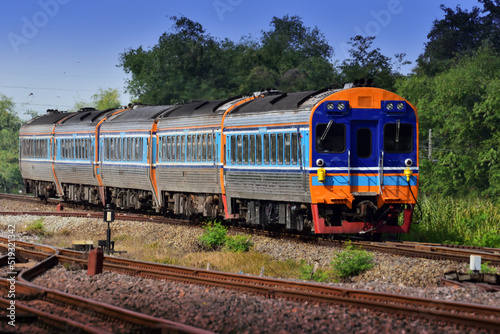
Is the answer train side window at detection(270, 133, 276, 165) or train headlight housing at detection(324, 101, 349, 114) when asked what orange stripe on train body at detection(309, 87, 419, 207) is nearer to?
train headlight housing at detection(324, 101, 349, 114)

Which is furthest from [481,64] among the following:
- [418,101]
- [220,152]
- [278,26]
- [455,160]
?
[220,152]

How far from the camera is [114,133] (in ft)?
91.0

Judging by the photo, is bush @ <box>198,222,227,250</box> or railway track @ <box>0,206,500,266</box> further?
bush @ <box>198,222,227,250</box>

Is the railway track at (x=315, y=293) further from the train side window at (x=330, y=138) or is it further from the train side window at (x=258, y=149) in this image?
the train side window at (x=258, y=149)

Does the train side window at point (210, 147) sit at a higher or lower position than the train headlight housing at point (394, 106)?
lower

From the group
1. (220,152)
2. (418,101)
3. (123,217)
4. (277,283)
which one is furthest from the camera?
(418,101)

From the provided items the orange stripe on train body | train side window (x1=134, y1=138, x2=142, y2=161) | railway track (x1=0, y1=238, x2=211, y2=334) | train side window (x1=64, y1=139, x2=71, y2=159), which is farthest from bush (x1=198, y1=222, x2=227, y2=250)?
train side window (x1=64, y1=139, x2=71, y2=159)

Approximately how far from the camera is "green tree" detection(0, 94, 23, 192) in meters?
59.0

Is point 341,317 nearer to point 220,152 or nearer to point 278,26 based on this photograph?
point 220,152

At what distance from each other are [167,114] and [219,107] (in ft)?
11.7

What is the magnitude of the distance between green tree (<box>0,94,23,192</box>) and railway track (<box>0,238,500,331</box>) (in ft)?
150

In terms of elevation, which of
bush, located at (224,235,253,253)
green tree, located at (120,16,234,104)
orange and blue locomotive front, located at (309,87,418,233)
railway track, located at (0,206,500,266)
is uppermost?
green tree, located at (120,16,234,104)

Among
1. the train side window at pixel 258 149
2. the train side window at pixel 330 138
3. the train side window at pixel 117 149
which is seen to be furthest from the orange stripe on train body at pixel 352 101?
the train side window at pixel 117 149

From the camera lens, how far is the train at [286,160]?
16953 millimetres
